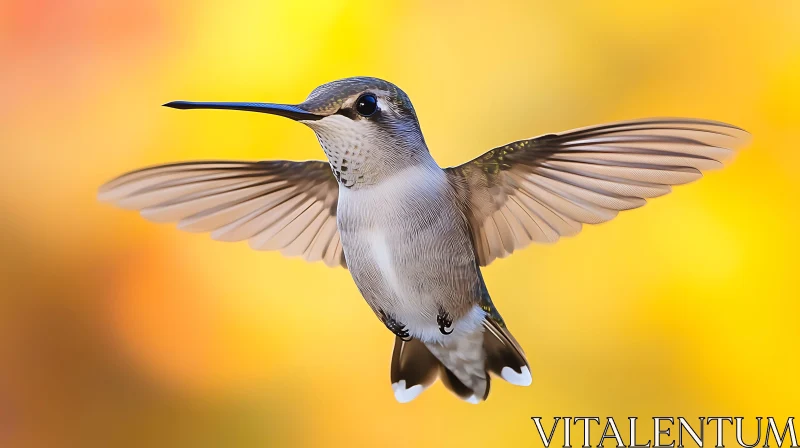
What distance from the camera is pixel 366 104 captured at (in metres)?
0.66

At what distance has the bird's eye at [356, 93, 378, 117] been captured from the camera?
2.14ft

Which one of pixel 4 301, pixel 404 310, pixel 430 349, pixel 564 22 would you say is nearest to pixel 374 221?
pixel 404 310

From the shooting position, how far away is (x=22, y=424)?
5.39ft

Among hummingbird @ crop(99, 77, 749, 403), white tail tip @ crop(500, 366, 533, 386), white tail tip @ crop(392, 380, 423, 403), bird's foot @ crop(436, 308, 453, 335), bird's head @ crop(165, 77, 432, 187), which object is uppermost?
bird's head @ crop(165, 77, 432, 187)

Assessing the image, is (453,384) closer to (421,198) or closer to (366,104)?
(421,198)

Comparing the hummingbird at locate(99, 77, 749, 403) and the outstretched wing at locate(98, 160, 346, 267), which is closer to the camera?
the hummingbird at locate(99, 77, 749, 403)

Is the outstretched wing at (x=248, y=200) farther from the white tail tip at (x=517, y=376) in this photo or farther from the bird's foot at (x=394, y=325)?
the white tail tip at (x=517, y=376)

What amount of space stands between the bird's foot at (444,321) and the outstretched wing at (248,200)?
0.16m

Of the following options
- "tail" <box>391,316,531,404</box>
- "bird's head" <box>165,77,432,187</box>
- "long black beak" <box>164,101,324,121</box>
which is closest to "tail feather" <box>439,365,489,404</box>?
"tail" <box>391,316,531,404</box>

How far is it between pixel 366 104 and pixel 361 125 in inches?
0.7

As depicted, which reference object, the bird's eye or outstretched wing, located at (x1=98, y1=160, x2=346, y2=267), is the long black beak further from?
outstretched wing, located at (x1=98, y1=160, x2=346, y2=267)

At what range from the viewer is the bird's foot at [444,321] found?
2.69 ft

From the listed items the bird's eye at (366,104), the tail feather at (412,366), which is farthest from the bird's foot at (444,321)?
the bird's eye at (366,104)

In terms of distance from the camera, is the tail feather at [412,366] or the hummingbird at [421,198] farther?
the tail feather at [412,366]
